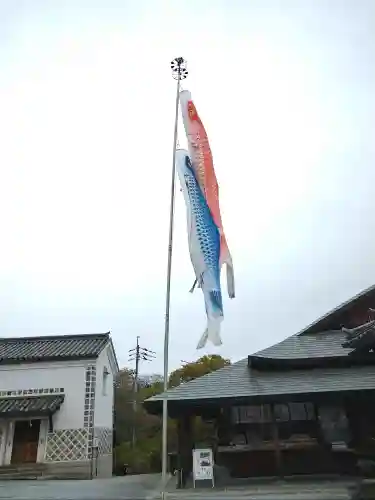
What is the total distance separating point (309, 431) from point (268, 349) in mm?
2822

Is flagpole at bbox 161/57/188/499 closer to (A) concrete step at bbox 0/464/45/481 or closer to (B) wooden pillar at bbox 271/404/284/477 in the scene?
(B) wooden pillar at bbox 271/404/284/477

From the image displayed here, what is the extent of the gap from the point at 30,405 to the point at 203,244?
12.9 metres

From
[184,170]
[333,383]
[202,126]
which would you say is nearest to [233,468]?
[333,383]

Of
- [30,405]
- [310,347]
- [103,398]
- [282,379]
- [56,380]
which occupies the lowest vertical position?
[30,405]

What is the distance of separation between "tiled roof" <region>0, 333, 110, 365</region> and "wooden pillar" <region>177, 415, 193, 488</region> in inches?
354

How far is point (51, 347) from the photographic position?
2177 centimetres

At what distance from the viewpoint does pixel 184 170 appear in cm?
1081

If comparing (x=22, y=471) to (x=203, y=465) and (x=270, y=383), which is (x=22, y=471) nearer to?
(x=203, y=465)

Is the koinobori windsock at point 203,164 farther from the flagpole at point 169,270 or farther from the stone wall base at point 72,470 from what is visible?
the stone wall base at point 72,470

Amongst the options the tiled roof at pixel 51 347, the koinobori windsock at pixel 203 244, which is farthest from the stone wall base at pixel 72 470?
the koinobori windsock at pixel 203 244

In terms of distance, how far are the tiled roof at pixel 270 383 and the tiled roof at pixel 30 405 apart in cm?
877

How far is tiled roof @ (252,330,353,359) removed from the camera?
1347 centimetres

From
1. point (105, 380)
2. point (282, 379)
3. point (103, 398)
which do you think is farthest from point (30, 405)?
point (282, 379)

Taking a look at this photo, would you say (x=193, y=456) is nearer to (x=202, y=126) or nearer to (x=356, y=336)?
(x=356, y=336)
